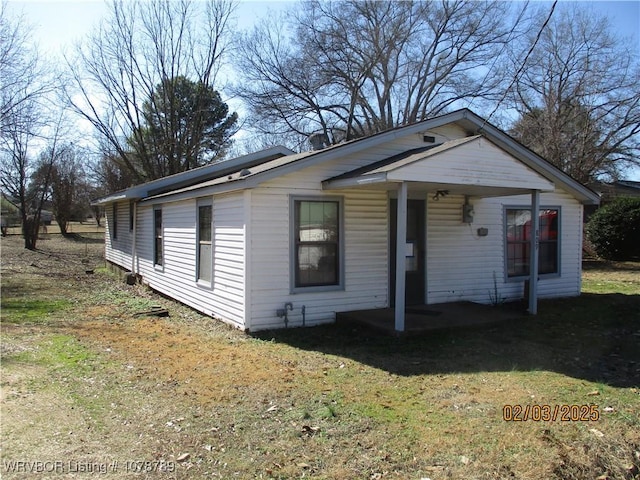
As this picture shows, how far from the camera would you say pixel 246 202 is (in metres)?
7.61

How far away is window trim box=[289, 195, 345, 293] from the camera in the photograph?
314 inches

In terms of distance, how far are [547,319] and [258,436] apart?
6.58m

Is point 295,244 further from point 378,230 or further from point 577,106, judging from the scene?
point 577,106

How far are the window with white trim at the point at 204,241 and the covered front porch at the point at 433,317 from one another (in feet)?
8.90

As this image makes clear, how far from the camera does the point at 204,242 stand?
9.34 m

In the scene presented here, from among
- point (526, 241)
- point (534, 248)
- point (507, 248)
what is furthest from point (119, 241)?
point (534, 248)

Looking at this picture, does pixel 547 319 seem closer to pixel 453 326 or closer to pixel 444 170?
pixel 453 326

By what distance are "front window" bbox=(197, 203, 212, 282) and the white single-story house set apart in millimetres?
39

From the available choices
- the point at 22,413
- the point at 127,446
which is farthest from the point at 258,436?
the point at 22,413

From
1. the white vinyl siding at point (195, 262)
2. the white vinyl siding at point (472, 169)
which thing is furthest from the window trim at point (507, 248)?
the white vinyl siding at point (195, 262)

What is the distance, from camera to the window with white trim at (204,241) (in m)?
9.13

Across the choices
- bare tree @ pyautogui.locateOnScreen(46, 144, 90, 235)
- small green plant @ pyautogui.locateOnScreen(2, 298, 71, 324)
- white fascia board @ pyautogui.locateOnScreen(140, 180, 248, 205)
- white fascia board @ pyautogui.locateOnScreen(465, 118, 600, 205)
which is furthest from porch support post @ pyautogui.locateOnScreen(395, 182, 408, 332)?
bare tree @ pyautogui.locateOnScreen(46, 144, 90, 235)
